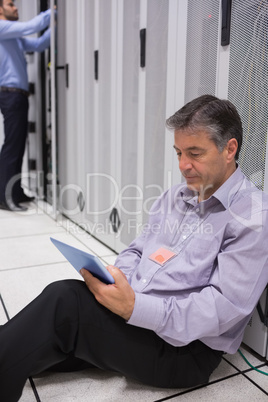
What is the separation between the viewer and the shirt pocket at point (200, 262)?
1234 mm

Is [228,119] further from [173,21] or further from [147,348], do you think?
[173,21]

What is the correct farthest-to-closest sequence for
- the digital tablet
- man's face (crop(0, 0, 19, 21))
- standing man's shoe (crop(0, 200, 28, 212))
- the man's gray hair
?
standing man's shoe (crop(0, 200, 28, 212))
man's face (crop(0, 0, 19, 21))
the man's gray hair
the digital tablet

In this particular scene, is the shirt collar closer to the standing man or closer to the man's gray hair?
the man's gray hair

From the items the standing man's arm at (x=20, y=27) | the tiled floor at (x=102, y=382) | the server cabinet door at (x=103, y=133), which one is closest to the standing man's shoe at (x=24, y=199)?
the server cabinet door at (x=103, y=133)

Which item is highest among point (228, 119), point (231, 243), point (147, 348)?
point (228, 119)

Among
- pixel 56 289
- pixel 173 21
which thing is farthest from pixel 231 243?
pixel 173 21

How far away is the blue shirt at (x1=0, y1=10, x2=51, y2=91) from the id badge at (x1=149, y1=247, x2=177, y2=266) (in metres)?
3.18

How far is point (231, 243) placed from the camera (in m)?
1.19

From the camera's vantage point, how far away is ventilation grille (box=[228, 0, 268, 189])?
1401 millimetres

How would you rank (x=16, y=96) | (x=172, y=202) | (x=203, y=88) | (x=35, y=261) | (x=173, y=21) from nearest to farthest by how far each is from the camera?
(x=172, y=202) → (x=203, y=88) → (x=173, y=21) → (x=35, y=261) → (x=16, y=96)

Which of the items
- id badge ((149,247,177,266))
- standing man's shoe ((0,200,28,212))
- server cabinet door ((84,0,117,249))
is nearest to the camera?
id badge ((149,247,177,266))

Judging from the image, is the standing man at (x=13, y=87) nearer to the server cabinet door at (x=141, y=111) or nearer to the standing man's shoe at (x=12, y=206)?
the standing man's shoe at (x=12, y=206)

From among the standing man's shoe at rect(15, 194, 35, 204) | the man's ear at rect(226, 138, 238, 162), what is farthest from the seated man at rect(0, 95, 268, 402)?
the standing man's shoe at rect(15, 194, 35, 204)

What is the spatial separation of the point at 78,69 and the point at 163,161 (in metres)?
1.48
